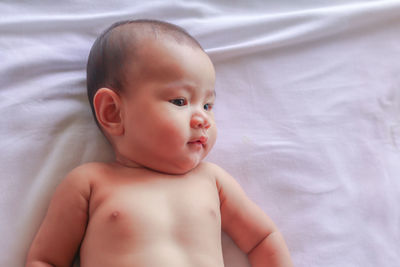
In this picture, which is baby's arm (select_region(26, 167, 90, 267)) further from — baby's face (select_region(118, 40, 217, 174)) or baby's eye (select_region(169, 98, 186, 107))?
baby's eye (select_region(169, 98, 186, 107))

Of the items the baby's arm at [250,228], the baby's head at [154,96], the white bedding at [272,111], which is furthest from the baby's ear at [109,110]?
the baby's arm at [250,228]

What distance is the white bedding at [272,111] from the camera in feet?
3.28

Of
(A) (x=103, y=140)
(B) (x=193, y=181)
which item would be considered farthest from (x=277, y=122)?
(A) (x=103, y=140)

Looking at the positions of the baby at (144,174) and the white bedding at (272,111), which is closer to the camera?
the baby at (144,174)

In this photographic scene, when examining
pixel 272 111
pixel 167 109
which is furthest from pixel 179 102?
pixel 272 111

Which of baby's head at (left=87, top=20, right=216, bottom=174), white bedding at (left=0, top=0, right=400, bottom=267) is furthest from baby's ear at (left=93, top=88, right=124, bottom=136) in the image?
white bedding at (left=0, top=0, right=400, bottom=267)

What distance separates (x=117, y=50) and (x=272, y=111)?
443 mm

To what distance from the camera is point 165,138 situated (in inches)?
34.8

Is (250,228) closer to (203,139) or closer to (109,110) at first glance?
(203,139)

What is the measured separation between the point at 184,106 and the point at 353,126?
0.51 metres

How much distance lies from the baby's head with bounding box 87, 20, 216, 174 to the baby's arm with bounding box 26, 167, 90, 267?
0.13 meters

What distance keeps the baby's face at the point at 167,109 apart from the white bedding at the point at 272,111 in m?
0.16

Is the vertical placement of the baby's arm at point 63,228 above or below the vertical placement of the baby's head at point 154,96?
below

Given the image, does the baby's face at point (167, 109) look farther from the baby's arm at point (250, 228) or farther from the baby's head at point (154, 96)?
the baby's arm at point (250, 228)
